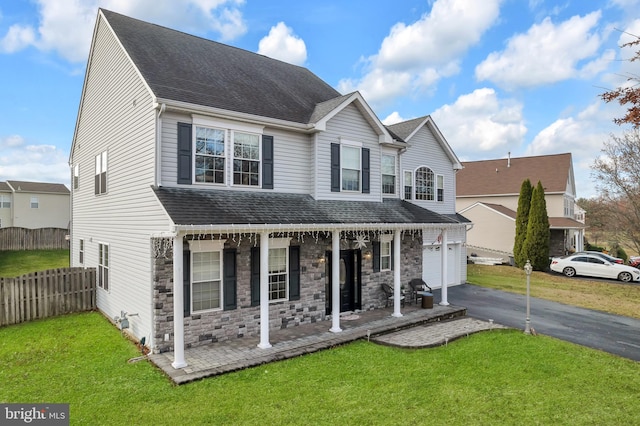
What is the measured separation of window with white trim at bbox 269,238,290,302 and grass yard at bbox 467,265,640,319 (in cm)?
1244

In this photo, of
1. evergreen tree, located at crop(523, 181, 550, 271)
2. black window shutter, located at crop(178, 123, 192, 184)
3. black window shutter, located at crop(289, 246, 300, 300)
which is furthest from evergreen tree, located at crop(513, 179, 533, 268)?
black window shutter, located at crop(178, 123, 192, 184)

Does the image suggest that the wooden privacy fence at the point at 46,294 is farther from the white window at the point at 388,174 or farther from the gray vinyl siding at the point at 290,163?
the white window at the point at 388,174

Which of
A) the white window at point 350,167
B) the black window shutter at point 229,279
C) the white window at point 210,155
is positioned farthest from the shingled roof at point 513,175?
the black window shutter at point 229,279

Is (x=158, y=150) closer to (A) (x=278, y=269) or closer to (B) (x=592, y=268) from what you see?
(A) (x=278, y=269)

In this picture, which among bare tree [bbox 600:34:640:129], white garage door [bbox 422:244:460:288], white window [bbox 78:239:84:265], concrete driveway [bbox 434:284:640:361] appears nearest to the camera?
bare tree [bbox 600:34:640:129]

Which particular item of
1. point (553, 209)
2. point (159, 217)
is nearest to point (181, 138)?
point (159, 217)

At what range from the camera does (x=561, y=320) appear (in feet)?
39.8

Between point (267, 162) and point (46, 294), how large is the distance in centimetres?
→ 848

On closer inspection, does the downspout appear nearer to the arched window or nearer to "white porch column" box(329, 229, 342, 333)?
"white porch column" box(329, 229, 342, 333)

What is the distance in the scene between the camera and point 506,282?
19375mm

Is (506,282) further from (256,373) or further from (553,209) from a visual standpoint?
(256,373)

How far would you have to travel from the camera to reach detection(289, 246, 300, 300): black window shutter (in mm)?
10422

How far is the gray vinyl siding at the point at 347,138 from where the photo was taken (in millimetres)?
11305

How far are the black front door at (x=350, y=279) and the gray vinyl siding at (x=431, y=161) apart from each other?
551 cm
